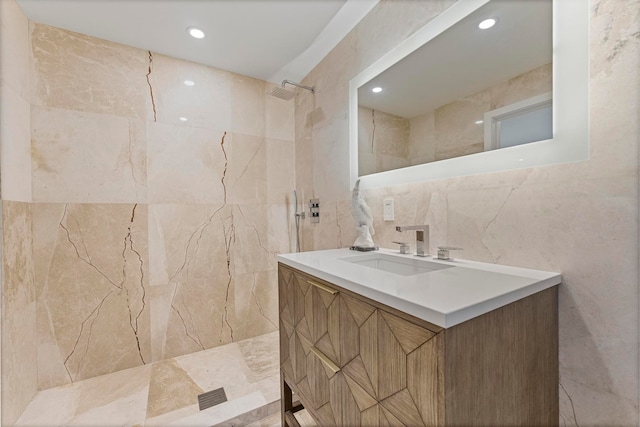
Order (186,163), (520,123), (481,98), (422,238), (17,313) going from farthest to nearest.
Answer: (186,163)
(17,313)
(422,238)
(481,98)
(520,123)

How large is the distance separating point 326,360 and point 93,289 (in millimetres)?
1719

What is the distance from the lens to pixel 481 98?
98 cm

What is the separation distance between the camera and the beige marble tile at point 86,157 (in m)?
1.55

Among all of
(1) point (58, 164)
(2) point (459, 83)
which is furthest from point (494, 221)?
(1) point (58, 164)

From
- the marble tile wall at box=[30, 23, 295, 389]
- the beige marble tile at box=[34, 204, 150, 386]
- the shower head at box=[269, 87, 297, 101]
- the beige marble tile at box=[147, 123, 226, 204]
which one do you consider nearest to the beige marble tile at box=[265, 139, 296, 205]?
the marble tile wall at box=[30, 23, 295, 389]

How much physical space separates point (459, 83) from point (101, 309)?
244 cm

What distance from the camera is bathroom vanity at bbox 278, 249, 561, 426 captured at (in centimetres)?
53

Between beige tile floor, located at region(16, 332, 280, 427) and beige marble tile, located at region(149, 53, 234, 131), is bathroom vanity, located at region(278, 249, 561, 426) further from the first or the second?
beige marble tile, located at region(149, 53, 234, 131)

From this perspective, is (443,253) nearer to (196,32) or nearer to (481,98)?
(481,98)

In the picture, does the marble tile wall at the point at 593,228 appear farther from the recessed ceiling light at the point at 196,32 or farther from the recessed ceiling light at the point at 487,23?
the recessed ceiling light at the point at 196,32

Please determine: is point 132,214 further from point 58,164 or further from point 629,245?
point 629,245

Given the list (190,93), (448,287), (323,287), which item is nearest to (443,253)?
(448,287)

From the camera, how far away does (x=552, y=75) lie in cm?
79

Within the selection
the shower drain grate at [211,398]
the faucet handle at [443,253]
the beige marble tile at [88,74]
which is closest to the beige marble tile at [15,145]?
the beige marble tile at [88,74]
